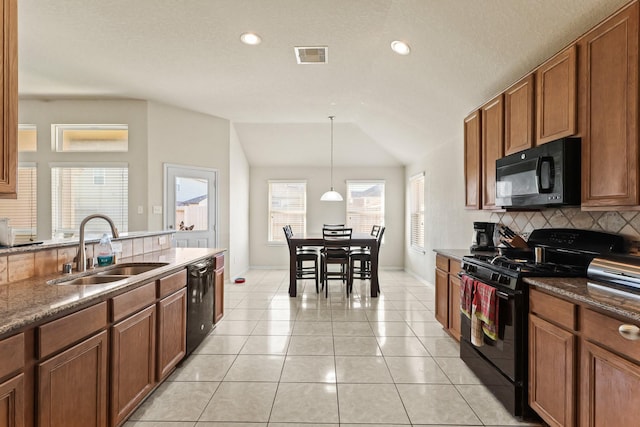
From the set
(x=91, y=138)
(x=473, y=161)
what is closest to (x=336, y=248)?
(x=473, y=161)

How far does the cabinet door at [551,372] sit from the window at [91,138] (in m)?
5.39

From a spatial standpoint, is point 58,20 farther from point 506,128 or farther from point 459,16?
point 506,128

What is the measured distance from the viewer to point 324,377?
7.57ft

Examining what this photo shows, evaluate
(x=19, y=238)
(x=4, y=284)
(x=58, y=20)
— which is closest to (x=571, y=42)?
(x=4, y=284)

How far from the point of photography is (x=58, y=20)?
8.66 feet

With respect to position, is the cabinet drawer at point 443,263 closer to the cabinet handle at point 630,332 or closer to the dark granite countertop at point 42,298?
the cabinet handle at point 630,332

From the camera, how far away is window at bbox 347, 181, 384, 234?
22.4 feet

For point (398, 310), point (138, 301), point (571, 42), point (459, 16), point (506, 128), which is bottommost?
point (398, 310)

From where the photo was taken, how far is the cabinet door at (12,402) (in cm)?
104

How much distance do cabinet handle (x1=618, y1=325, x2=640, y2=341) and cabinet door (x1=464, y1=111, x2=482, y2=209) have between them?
1.84 metres

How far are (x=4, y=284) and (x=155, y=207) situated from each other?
10.2 feet

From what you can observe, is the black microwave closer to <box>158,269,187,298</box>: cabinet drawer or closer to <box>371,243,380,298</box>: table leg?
<box>371,243,380,298</box>: table leg

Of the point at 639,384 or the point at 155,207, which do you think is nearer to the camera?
the point at 639,384

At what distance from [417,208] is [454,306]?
10.8ft
